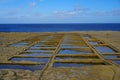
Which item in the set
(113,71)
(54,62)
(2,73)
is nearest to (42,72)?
(2,73)

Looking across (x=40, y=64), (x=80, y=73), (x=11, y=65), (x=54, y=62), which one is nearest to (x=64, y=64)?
(x=54, y=62)

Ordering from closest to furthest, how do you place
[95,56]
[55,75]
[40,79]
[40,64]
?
[40,79] → [55,75] → [40,64] → [95,56]

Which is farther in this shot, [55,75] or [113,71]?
[113,71]

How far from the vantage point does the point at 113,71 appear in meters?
7.50

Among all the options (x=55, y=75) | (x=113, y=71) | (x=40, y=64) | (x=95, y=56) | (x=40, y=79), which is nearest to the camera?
(x=40, y=79)

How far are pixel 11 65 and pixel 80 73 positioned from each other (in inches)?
132

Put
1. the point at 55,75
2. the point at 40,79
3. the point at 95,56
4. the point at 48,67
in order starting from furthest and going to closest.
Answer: the point at 95,56, the point at 48,67, the point at 55,75, the point at 40,79

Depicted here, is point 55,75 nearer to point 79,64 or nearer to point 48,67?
point 48,67

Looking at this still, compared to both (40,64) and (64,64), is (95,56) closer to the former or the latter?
(64,64)

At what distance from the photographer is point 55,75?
6973 mm

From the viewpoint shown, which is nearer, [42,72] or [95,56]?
[42,72]

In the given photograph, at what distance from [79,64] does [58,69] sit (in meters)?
1.54

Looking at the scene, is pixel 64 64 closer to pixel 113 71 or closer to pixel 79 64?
pixel 79 64

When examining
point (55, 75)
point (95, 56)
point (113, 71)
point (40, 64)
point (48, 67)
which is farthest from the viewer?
point (95, 56)
